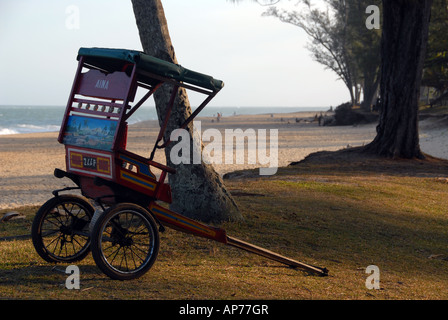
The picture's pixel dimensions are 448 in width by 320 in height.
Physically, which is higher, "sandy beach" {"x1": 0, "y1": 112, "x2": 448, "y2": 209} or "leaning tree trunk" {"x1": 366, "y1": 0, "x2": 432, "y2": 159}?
"leaning tree trunk" {"x1": 366, "y1": 0, "x2": 432, "y2": 159}

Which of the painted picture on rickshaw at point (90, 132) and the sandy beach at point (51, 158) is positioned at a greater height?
the painted picture on rickshaw at point (90, 132)

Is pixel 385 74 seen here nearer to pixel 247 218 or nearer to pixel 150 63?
pixel 247 218

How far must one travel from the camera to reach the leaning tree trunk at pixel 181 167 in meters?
7.84

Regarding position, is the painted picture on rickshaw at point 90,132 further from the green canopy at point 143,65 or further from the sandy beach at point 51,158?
the sandy beach at point 51,158

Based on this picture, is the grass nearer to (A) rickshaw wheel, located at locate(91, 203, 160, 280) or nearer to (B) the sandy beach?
(A) rickshaw wheel, located at locate(91, 203, 160, 280)

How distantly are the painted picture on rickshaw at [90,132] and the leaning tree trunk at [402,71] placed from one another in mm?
14147

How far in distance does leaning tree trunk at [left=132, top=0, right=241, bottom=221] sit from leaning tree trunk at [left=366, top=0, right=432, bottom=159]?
11.4 meters

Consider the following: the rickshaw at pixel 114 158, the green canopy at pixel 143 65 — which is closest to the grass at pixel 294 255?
the rickshaw at pixel 114 158

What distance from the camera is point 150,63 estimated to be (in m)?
5.02

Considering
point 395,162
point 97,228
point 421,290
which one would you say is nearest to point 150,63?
point 97,228

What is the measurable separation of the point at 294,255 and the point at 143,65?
3.28m

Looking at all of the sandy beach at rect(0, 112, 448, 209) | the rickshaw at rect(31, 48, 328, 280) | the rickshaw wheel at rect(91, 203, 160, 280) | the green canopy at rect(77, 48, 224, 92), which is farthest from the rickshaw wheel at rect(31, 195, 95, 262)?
the sandy beach at rect(0, 112, 448, 209)

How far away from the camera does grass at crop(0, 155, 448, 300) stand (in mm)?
5168
